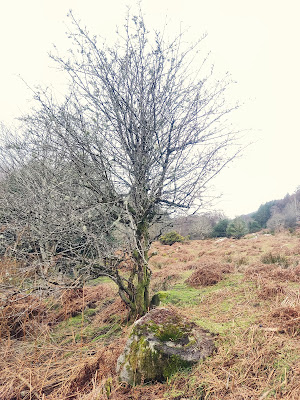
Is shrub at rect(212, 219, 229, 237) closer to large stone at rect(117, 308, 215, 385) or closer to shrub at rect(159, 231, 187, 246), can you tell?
shrub at rect(159, 231, 187, 246)

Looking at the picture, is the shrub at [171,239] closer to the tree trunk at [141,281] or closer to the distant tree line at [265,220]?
the distant tree line at [265,220]

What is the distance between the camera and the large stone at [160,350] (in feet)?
6.90

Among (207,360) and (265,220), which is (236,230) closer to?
(265,220)

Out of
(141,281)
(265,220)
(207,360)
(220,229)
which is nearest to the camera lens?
(207,360)

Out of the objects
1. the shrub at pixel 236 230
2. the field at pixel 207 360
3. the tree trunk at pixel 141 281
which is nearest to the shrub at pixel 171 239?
the shrub at pixel 236 230

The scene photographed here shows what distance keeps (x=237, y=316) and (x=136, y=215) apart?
192cm

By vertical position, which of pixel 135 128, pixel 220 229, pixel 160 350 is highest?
pixel 135 128

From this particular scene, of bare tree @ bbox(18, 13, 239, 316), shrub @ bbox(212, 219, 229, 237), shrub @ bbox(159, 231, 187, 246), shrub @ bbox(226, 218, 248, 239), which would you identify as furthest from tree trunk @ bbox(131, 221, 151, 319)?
shrub @ bbox(212, 219, 229, 237)

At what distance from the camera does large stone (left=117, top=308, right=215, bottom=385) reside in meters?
2.10

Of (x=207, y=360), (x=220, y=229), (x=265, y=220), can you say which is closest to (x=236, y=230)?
(x=220, y=229)

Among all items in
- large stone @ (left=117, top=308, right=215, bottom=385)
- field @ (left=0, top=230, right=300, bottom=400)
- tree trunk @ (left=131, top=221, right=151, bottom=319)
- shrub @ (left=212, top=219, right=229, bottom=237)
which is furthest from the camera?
shrub @ (left=212, top=219, right=229, bottom=237)

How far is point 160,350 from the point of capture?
217 cm

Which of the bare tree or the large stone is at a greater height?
the bare tree

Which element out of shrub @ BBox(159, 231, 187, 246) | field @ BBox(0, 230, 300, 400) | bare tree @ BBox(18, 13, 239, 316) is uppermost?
bare tree @ BBox(18, 13, 239, 316)
